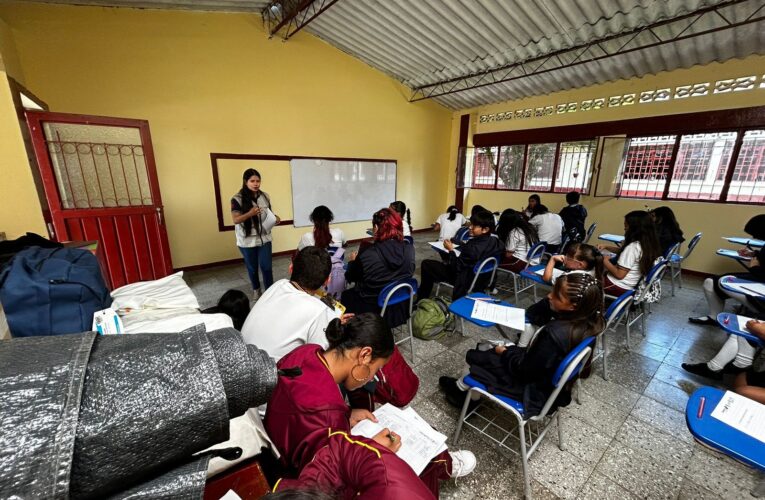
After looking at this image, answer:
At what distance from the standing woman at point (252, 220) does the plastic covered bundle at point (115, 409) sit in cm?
289

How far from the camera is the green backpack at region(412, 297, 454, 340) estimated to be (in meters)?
2.61

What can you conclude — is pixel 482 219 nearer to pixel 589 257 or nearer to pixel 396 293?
pixel 589 257

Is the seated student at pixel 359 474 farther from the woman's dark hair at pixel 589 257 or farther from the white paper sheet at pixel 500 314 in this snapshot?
the woman's dark hair at pixel 589 257

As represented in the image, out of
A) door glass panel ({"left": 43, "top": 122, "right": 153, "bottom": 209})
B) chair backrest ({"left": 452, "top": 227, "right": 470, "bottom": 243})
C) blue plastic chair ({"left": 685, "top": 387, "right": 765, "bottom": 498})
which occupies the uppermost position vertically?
door glass panel ({"left": 43, "top": 122, "right": 153, "bottom": 209})

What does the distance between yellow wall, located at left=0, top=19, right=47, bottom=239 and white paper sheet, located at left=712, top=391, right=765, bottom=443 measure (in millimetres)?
3974

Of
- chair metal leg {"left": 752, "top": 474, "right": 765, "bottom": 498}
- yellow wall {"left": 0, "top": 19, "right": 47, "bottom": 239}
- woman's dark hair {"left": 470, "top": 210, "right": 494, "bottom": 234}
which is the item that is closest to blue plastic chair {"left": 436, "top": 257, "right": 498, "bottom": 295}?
woman's dark hair {"left": 470, "top": 210, "right": 494, "bottom": 234}

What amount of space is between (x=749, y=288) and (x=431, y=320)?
2274mm

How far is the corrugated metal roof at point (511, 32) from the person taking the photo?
3.29 metres

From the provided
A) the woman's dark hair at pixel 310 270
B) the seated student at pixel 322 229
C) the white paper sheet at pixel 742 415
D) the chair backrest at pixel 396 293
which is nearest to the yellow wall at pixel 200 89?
the seated student at pixel 322 229

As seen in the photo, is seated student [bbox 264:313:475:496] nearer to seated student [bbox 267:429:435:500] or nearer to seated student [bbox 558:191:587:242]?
seated student [bbox 267:429:435:500]

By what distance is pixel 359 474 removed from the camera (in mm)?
655

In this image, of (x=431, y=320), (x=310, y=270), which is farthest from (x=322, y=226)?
(x=431, y=320)

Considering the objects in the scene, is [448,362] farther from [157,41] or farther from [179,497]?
[157,41]

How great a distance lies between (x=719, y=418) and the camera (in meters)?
1.05
